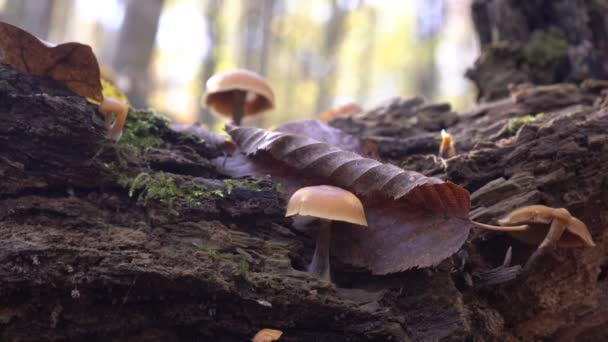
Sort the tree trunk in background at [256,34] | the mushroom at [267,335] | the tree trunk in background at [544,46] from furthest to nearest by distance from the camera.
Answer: the tree trunk in background at [256,34] < the tree trunk in background at [544,46] < the mushroom at [267,335]

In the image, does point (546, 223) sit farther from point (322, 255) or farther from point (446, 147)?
point (322, 255)

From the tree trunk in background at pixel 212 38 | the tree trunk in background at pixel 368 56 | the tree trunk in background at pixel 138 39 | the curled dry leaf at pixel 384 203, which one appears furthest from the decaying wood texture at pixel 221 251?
the tree trunk in background at pixel 368 56

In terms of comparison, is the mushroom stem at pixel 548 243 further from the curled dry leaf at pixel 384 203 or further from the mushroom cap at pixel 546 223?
the curled dry leaf at pixel 384 203

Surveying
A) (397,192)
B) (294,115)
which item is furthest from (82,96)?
(294,115)

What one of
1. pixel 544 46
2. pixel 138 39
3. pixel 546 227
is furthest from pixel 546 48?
pixel 138 39

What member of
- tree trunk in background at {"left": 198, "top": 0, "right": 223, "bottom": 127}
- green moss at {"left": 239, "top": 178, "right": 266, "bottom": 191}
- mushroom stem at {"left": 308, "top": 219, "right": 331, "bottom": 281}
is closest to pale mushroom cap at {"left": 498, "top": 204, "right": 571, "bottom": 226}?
mushroom stem at {"left": 308, "top": 219, "right": 331, "bottom": 281}

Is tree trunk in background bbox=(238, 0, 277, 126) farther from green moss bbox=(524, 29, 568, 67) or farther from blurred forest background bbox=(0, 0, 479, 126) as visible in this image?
green moss bbox=(524, 29, 568, 67)
